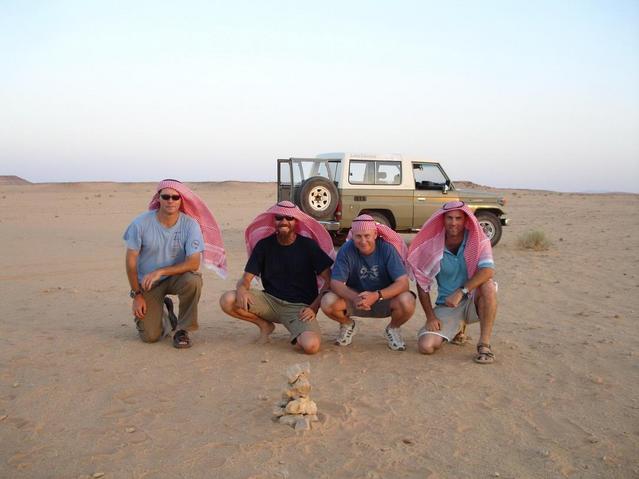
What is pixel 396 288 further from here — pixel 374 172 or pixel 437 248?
pixel 374 172

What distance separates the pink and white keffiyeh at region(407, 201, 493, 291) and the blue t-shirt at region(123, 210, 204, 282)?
198cm

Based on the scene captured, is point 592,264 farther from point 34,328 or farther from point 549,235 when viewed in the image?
point 34,328

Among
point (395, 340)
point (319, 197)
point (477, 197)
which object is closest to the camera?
point (395, 340)

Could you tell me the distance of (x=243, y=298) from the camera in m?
5.82

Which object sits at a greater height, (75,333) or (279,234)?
(279,234)

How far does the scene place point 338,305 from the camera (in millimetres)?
5730

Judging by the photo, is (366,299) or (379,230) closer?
(366,299)

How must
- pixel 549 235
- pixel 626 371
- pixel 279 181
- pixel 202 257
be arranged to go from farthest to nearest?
pixel 549 235 < pixel 279 181 < pixel 202 257 < pixel 626 371

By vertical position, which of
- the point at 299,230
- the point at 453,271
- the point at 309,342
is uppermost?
the point at 299,230

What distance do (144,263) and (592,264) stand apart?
341 inches

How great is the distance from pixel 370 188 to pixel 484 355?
781 centimetres

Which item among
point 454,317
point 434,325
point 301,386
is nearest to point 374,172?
point 454,317

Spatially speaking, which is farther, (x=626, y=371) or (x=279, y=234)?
(x=279, y=234)

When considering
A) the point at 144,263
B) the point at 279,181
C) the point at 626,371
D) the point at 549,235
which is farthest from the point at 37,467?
the point at 549,235
